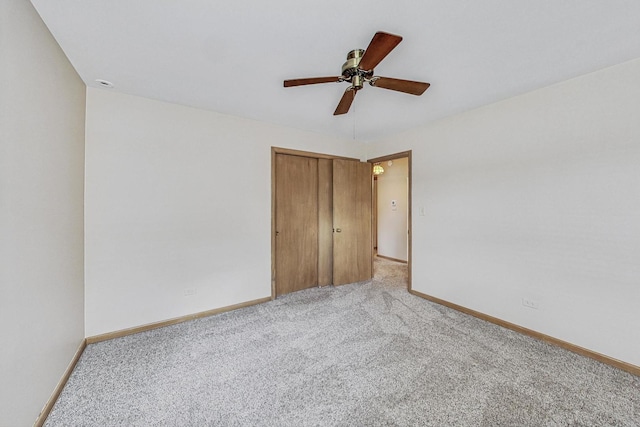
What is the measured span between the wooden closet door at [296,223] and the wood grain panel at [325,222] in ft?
0.22

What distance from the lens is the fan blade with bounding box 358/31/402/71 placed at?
1232 millimetres

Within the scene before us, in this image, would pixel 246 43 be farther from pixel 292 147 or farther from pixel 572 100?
pixel 572 100

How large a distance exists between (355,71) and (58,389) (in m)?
2.95

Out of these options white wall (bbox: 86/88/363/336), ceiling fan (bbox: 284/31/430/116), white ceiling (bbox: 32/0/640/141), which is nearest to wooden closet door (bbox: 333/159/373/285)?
white wall (bbox: 86/88/363/336)

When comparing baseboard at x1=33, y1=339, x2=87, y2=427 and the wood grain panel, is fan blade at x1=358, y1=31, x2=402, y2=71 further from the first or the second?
baseboard at x1=33, y1=339, x2=87, y2=427

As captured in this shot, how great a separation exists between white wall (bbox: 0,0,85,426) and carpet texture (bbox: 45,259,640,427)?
1.31 feet

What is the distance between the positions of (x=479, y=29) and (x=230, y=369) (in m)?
3.03

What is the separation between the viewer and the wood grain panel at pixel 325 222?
3898 mm

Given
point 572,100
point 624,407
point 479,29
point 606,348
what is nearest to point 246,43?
point 479,29

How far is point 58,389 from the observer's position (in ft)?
5.41

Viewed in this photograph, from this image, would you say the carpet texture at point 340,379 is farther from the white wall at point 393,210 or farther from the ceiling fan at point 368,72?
the white wall at point 393,210

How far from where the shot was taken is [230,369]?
6.32 feet

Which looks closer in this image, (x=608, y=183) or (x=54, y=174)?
(x=54, y=174)

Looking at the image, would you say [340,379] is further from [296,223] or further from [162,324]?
[296,223]
